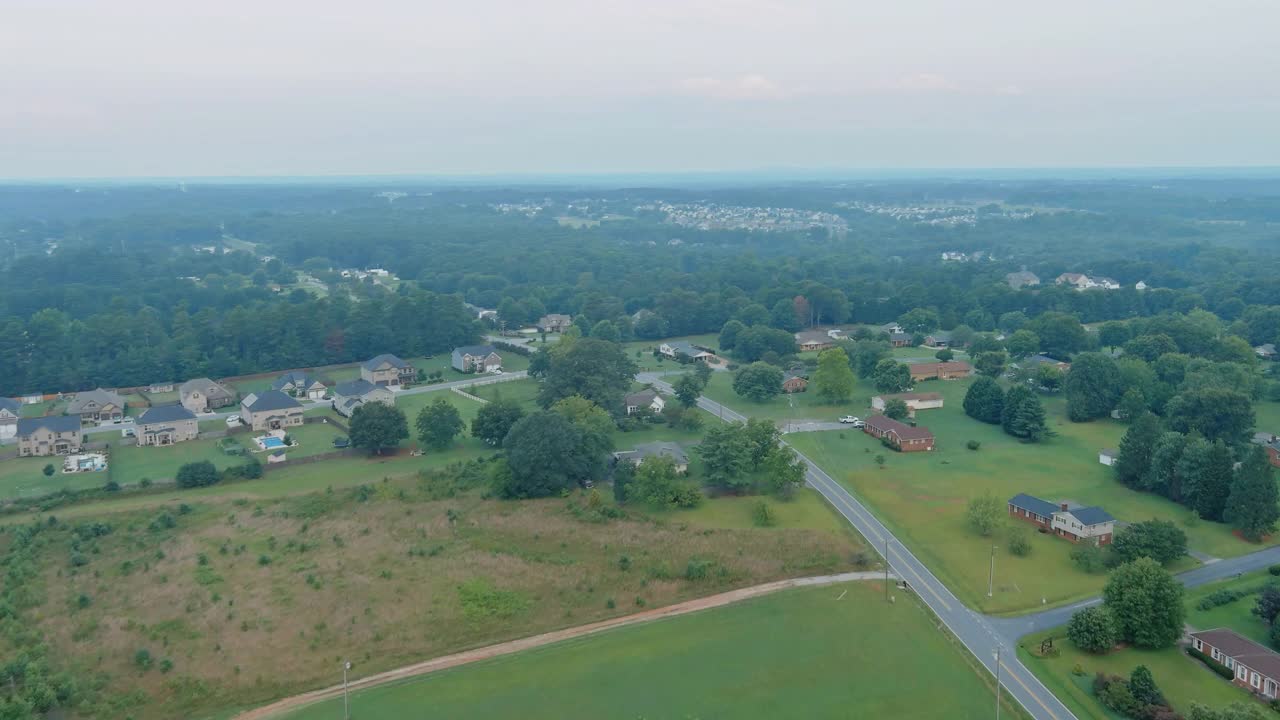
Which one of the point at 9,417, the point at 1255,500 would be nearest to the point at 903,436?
the point at 1255,500

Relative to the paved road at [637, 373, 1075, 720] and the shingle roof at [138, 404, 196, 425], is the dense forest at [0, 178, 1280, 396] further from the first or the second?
the paved road at [637, 373, 1075, 720]

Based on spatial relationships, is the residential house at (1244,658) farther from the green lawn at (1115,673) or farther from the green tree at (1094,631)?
the green tree at (1094,631)

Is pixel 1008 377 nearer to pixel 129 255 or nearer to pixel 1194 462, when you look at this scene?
pixel 1194 462

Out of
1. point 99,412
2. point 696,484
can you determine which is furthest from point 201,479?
point 696,484

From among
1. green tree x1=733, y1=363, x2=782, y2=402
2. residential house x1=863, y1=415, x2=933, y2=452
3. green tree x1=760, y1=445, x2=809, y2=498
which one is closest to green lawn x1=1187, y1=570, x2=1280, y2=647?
green tree x1=760, y1=445, x2=809, y2=498

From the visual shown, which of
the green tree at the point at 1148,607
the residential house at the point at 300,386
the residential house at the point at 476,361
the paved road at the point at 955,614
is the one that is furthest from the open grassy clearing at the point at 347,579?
the residential house at the point at 476,361

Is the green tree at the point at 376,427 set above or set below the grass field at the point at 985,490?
above

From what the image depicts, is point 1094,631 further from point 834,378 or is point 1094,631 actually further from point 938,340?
point 938,340
